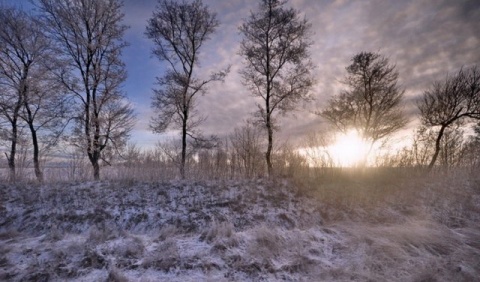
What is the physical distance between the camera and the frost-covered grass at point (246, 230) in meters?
4.45

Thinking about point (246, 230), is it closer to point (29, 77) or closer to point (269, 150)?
point (269, 150)

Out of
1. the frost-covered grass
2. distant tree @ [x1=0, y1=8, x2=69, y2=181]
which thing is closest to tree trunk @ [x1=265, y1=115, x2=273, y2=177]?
the frost-covered grass

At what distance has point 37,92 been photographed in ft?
51.9

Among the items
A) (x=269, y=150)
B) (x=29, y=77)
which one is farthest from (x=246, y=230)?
(x=29, y=77)

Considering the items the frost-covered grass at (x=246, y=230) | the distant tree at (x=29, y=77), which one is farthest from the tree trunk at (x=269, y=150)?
the distant tree at (x=29, y=77)

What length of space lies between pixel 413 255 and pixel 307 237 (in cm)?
203

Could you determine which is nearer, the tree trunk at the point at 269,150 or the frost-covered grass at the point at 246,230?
the frost-covered grass at the point at 246,230

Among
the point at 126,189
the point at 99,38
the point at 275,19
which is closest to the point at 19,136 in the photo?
the point at 99,38

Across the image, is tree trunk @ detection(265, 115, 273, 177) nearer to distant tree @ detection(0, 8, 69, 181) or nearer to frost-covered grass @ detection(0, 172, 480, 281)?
frost-covered grass @ detection(0, 172, 480, 281)

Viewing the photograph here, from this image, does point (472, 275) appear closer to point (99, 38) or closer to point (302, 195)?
point (302, 195)

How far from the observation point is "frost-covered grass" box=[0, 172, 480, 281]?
4445mm

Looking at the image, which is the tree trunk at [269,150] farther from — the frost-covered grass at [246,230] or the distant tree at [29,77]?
the distant tree at [29,77]

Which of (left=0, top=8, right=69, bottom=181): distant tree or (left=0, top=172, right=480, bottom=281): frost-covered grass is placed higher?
(left=0, top=8, right=69, bottom=181): distant tree

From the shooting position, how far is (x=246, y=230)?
6.48 metres
